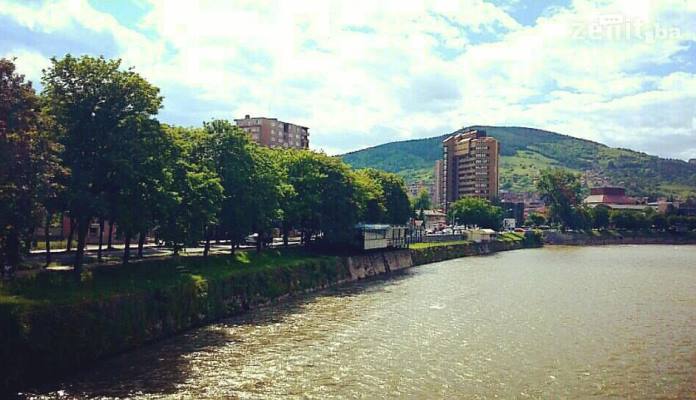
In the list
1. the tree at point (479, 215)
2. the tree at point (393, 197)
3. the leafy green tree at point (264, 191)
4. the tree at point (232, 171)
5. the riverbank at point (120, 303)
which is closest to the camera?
the riverbank at point (120, 303)

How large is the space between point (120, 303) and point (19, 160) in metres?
10.8

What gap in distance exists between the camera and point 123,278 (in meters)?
44.0

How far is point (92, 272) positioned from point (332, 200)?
4397 centimetres

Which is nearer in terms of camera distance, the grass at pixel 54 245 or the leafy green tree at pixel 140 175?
the leafy green tree at pixel 140 175

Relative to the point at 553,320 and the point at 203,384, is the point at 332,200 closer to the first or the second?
the point at 553,320

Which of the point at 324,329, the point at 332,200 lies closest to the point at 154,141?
the point at 324,329

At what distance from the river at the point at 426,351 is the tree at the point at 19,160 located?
9.61 m

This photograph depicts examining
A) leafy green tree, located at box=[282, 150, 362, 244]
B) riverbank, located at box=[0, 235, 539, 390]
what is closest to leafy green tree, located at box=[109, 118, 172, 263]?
riverbank, located at box=[0, 235, 539, 390]

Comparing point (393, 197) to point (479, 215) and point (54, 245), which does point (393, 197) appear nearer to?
point (479, 215)

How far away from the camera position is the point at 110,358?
119ft

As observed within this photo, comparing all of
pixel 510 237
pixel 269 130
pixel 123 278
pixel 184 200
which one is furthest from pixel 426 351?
pixel 269 130

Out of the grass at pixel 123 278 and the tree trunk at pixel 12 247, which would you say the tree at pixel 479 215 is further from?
the tree trunk at pixel 12 247

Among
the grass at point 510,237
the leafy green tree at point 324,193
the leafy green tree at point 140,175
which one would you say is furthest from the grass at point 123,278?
the grass at point 510,237

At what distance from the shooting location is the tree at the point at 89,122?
41.6 meters
